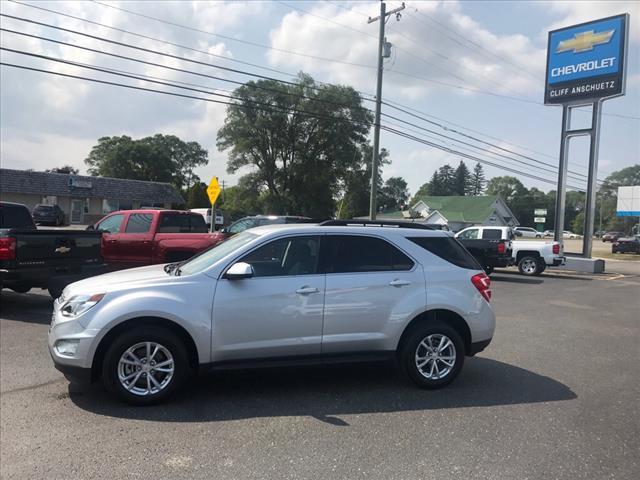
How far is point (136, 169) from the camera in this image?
81562 millimetres

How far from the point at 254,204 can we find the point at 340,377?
40530 mm

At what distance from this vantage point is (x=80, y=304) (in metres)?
4.58

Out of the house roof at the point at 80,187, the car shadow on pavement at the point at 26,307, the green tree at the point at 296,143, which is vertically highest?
the green tree at the point at 296,143

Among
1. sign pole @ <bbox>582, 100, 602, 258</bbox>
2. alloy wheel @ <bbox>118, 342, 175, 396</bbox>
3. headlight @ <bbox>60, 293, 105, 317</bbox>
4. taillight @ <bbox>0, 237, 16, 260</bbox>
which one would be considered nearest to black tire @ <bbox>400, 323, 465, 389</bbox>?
alloy wheel @ <bbox>118, 342, 175, 396</bbox>

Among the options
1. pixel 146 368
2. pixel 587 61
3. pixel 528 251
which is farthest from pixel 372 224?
pixel 587 61

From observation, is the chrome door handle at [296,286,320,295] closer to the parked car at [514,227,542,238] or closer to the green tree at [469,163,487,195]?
the parked car at [514,227,542,238]

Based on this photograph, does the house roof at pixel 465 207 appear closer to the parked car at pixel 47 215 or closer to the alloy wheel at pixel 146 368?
the parked car at pixel 47 215

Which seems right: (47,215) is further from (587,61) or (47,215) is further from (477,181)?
(477,181)

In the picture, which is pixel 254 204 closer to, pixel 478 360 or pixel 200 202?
pixel 200 202

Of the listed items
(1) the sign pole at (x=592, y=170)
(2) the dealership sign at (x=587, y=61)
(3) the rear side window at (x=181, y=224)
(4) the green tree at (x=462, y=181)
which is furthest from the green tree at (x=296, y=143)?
(4) the green tree at (x=462, y=181)

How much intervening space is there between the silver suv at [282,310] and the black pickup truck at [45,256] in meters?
4.25

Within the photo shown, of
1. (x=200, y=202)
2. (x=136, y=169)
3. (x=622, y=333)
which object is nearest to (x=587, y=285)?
(x=622, y=333)

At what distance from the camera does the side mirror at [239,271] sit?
15.3ft

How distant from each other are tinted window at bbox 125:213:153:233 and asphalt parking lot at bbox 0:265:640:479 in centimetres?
479
